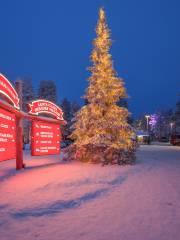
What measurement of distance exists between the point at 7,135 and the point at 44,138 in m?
8.47

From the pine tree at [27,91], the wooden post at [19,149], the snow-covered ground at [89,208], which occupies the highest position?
the pine tree at [27,91]

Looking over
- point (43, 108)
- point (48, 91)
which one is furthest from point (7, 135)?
point (48, 91)

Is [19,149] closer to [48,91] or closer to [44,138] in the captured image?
[44,138]

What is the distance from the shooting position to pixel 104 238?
7.21m

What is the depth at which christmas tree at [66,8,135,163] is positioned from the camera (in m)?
22.4

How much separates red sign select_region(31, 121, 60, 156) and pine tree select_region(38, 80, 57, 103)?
45.3 m

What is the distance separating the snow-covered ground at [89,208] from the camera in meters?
7.59

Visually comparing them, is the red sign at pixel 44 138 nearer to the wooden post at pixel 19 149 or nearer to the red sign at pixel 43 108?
the red sign at pixel 43 108

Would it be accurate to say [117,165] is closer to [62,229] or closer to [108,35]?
[108,35]

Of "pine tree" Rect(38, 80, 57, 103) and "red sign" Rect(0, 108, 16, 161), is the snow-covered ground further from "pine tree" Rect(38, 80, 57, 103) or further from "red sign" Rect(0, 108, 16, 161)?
"pine tree" Rect(38, 80, 57, 103)

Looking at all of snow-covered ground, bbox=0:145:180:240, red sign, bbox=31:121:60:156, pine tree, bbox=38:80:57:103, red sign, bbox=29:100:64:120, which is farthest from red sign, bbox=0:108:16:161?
pine tree, bbox=38:80:57:103

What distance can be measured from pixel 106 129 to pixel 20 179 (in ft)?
28.8

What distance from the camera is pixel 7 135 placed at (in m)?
14.6

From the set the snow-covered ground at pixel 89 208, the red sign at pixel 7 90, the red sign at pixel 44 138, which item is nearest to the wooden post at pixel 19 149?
the red sign at pixel 44 138
